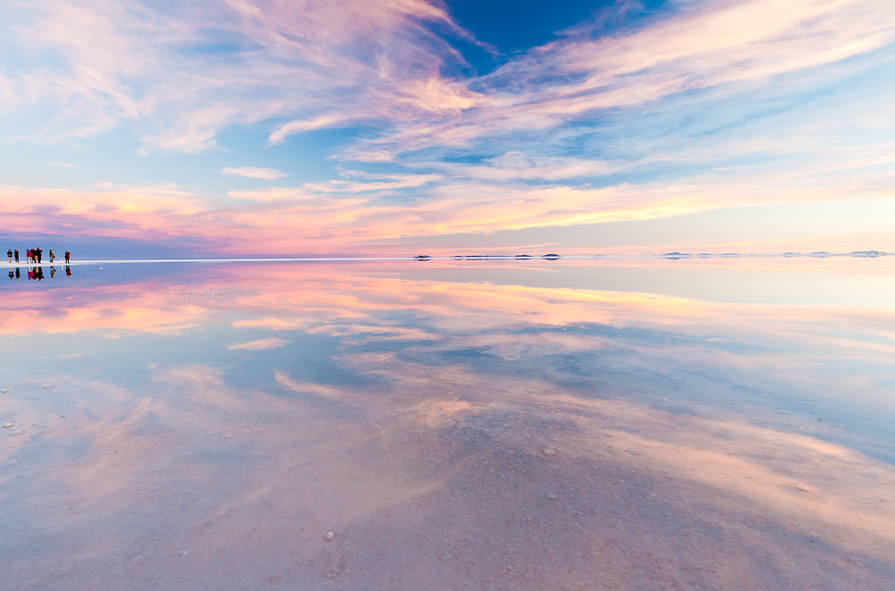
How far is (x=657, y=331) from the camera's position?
30.1ft

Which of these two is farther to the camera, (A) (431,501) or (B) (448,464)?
(B) (448,464)

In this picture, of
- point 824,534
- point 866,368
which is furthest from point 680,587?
point 866,368

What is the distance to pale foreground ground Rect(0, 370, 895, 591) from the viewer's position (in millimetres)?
2545

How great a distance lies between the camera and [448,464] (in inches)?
147

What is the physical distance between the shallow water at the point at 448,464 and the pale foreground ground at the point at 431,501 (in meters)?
0.02

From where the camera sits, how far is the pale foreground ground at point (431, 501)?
254 centimetres

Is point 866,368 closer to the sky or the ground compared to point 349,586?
closer to the sky

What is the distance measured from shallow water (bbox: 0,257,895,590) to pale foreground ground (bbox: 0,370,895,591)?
2 cm

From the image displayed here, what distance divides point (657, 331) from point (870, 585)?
281 inches

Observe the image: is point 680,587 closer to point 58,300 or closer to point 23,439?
point 23,439

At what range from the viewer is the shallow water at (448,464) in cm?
260

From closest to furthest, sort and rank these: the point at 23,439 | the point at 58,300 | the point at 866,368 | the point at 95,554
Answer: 1. the point at 95,554
2. the point at 23,439
3. the point at 866,368
4. the point at 58,300

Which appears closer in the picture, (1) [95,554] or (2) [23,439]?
(1) [95,554]

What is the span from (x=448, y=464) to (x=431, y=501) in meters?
0.55
